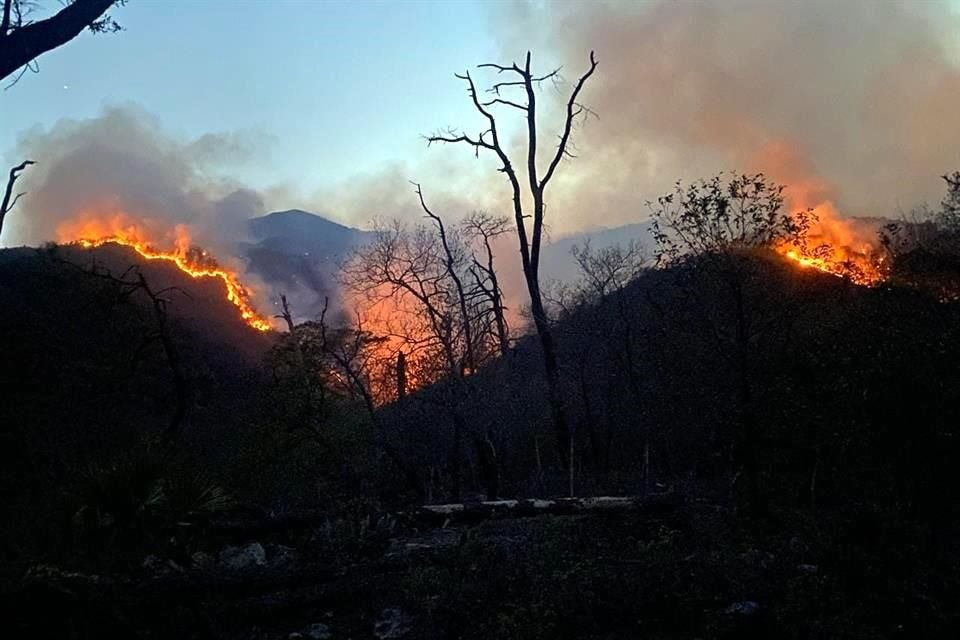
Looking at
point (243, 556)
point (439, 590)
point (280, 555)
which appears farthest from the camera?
point (280, 555)

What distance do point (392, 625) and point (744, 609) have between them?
9.67 ft

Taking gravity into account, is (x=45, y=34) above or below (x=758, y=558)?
above

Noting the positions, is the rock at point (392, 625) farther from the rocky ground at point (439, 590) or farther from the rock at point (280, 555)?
the rock at point (280, 555)

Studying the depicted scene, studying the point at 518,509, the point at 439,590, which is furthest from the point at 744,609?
the point at 518,509

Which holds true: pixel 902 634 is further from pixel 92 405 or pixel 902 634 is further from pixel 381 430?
pixel 92 405

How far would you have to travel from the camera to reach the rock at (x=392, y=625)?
754 cm

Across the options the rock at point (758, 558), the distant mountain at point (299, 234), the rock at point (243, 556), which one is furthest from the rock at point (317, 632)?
the distant mountain at point (299, 234)

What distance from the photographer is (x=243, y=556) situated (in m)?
10.2

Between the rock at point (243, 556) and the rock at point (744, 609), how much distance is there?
17.0 ft

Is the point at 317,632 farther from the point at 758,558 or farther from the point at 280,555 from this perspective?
the point at 758,558

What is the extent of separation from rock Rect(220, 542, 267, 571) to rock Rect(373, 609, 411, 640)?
2549 mm

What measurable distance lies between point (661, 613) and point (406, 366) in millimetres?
19016

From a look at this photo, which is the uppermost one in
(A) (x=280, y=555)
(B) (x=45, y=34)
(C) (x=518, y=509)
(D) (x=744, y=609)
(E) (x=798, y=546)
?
(B) (x=45, y=34)

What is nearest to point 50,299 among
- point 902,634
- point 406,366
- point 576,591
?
point 406,366
